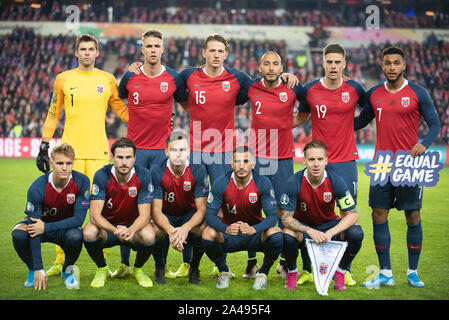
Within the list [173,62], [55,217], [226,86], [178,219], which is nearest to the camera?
[55,217]

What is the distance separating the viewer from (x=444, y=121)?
20062mm

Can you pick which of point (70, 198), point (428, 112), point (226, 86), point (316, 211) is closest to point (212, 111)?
point (226, 86)

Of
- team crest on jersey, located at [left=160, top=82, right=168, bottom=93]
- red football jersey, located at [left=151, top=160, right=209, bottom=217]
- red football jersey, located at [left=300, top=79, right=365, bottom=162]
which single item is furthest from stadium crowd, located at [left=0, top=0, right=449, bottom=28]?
red football jersey, located at [left=151, top=160, right=209, bottom=217]

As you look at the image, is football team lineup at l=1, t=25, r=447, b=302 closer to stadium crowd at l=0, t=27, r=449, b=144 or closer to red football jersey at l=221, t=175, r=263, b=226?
red football jersey at l=221, t=175, r=263, b=226

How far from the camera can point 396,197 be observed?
15.3 ft

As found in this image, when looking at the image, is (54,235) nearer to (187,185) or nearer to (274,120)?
(187,185)

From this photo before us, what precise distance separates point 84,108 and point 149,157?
2.67ft

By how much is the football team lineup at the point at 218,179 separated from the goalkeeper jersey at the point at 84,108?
0.01 metres

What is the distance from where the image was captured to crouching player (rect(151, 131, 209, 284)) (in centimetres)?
459

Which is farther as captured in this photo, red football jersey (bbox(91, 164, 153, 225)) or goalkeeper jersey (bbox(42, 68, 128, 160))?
goalkeeper jersey (bbox(42, 68, 128, 160))

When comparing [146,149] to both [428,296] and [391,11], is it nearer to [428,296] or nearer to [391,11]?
[428,296]

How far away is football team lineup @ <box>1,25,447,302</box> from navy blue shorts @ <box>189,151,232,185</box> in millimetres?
11

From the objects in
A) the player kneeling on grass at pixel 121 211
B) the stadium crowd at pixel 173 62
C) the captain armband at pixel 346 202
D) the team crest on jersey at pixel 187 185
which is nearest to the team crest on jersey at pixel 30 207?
the player kneeling on grass at pixel 121 211

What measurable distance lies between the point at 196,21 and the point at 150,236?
23.3 m
